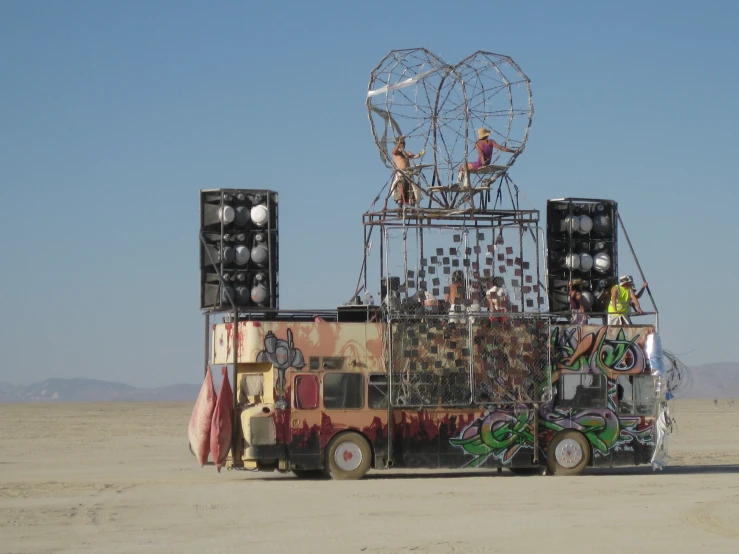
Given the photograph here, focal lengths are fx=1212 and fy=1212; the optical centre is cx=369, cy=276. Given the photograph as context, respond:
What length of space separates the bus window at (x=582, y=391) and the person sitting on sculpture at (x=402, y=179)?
4518 millimetres

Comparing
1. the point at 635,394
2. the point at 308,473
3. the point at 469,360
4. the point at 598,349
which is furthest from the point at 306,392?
the point at 635,394

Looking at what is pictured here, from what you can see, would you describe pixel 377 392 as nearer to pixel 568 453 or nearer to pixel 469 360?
pixel 469 360

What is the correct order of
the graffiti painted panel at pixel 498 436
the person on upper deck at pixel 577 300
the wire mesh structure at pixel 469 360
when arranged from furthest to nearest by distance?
the person on upper deck at pixel 577 300, the graffiti painted panel at pixel 498 436, the wire mesh structure at pixel 469 360

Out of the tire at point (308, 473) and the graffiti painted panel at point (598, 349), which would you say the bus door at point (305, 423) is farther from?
the graffiti painted panel at point (598, 349)

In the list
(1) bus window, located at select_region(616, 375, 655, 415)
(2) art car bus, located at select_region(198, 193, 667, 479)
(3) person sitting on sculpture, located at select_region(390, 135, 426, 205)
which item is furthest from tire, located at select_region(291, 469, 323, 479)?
(1) bus window, located at select_region(616, 375, 655, 415)

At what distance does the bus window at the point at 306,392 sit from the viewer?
21.8 meters

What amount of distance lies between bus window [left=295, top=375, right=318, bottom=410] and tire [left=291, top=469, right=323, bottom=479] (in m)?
1.68

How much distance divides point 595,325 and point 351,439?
17.2ft

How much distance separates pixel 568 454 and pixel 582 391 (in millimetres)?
1225

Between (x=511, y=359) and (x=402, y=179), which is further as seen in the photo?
(x=402, y=179)

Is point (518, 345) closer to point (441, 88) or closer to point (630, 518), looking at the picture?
point (441, 88)

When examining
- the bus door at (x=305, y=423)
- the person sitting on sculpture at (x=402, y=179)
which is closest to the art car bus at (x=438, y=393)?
the bus door at (x=305, y=423)

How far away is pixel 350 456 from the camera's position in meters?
21.9

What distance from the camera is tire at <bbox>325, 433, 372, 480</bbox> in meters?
21.9
